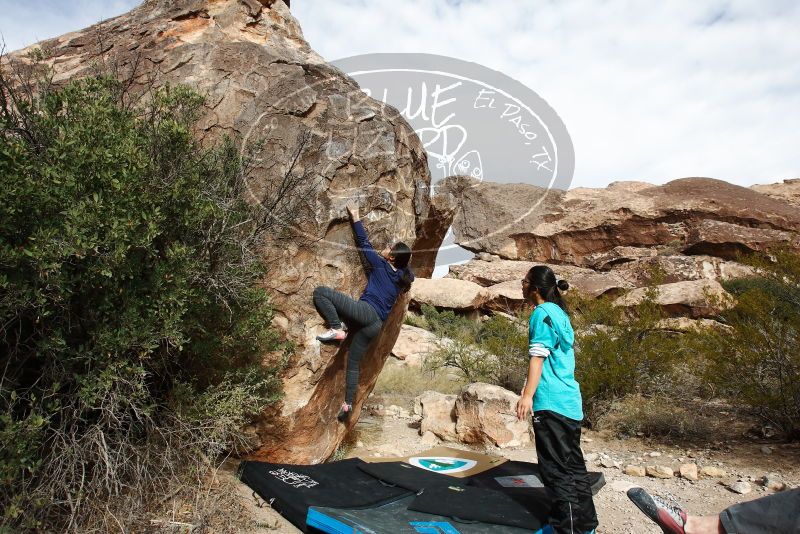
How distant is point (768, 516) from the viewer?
2.37m

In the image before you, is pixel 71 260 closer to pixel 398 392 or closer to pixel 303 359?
pixel 303 359

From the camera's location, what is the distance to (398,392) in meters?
8.39

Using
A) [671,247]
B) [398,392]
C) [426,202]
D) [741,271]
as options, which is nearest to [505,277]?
[671,247]

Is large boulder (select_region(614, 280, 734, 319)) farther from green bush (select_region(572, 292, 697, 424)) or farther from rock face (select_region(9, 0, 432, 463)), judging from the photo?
rock face (select_region(9, 0, 432, 463))

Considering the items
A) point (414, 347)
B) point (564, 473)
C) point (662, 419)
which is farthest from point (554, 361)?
point (414, 347)

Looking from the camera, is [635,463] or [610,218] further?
[610,218]

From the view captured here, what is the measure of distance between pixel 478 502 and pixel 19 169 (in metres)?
3.23

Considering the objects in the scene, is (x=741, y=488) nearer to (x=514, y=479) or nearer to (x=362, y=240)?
(x=514, y=479)

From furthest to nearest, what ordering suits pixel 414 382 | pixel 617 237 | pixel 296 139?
pixel 617 237
pixel 414 382
pixel 296 139

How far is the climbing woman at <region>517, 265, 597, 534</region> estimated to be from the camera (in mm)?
3322

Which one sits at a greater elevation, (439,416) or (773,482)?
(773,482)

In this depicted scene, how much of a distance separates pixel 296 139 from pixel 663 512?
354 centimetres

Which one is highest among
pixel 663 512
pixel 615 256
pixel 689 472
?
pixel 615 256

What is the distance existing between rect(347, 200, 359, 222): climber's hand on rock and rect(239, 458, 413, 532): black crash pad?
6.37 ft
